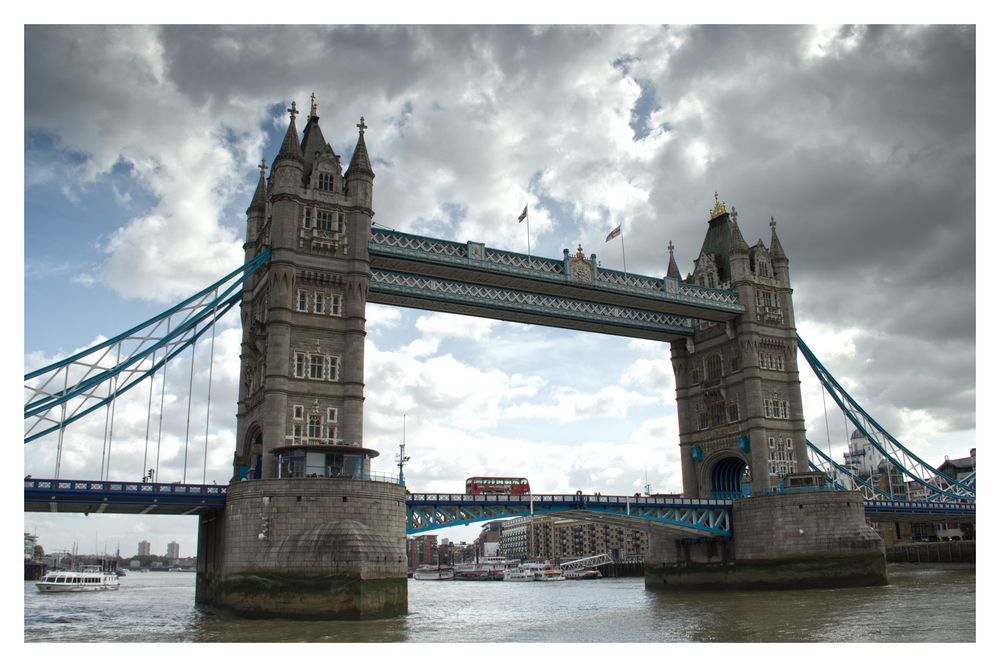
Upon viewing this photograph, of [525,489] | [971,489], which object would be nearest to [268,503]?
[525,489]

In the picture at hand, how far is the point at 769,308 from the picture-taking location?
72.6 m

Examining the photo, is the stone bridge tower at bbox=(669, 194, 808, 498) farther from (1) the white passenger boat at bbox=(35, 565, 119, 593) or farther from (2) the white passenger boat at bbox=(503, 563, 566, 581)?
(2) the white passenger boat at bbox=(503, 563, 566, 581)

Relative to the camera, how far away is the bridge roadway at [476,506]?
149 ft

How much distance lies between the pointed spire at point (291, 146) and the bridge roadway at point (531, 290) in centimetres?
687

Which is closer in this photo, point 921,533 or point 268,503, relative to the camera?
point 268,503

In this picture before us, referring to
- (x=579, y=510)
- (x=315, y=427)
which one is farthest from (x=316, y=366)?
(x=579, y=510)

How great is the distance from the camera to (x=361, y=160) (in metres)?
55.6

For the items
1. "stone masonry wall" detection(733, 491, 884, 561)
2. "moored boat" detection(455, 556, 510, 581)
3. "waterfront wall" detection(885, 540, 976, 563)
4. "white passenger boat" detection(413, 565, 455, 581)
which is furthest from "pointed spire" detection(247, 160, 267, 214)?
"white passenger boat" detection(413, 565, 455, 581)

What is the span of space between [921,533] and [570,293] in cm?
10296

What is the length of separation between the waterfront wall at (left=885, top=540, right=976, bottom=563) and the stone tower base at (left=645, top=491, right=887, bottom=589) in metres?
46.7

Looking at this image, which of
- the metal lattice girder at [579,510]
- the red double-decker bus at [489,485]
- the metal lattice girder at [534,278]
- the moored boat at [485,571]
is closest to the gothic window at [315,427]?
the metal lattice girder at [579,510]

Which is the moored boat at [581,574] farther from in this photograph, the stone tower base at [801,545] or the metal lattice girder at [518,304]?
the metal lattice girder at [518,304]

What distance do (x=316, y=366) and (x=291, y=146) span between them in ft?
45.8
